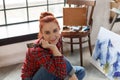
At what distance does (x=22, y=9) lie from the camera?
2.93 meters

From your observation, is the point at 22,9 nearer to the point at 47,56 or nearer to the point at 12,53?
the point at 12,53

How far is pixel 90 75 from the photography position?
247 centimetres

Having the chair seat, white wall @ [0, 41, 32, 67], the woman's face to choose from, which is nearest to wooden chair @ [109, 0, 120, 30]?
the chair seat

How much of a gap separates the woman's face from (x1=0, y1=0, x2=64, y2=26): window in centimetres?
149

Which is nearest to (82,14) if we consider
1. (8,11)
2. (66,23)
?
(66,23)

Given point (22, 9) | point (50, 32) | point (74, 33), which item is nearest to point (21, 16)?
point (22, 9)

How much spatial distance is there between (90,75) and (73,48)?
74cm

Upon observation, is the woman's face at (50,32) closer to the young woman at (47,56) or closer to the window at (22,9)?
the young woman at (47,56)

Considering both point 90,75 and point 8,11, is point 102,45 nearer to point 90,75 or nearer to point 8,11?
point 90,75

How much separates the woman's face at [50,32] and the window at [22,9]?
1494mm

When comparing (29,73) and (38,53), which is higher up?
(38,53)

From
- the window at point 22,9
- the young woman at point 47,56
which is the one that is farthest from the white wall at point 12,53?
the young woman at point 47,56

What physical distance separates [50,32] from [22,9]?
5.27ft

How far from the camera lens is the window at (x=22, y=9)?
2811mm
